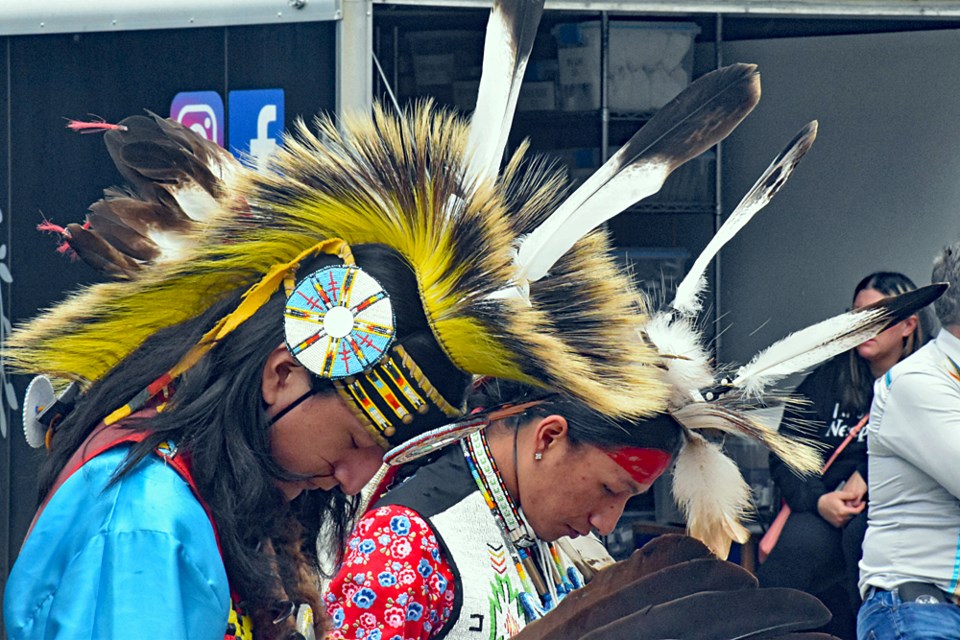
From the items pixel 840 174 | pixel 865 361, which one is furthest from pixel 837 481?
pixel 840 174

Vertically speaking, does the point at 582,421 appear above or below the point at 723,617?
above

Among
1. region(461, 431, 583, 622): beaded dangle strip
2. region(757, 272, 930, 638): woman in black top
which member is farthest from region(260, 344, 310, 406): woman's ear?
region(757, 272, 930, 638): woman in black top

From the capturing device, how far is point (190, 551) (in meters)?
1.39

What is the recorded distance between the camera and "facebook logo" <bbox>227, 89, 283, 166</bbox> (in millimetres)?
3639

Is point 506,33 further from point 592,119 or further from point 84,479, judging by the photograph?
point 592,119

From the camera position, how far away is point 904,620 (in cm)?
321

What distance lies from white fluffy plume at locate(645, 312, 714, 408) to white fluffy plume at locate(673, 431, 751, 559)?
0.15 meters

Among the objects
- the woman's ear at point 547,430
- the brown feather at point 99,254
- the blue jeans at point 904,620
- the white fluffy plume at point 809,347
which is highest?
the brown feather at point 99,254

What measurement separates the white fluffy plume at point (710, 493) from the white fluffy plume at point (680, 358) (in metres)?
0.15

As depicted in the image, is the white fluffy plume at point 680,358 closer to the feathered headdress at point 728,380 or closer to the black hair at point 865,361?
the feathered headdress at point 728,380

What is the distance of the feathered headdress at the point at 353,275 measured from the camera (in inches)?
63.3

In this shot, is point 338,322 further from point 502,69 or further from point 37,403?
point 502,69

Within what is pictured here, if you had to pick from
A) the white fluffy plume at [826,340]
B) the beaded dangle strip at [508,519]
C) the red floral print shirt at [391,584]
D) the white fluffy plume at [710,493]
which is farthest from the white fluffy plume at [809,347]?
the red floral print shirt at [391,584]

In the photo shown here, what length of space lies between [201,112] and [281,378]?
2325 mm
